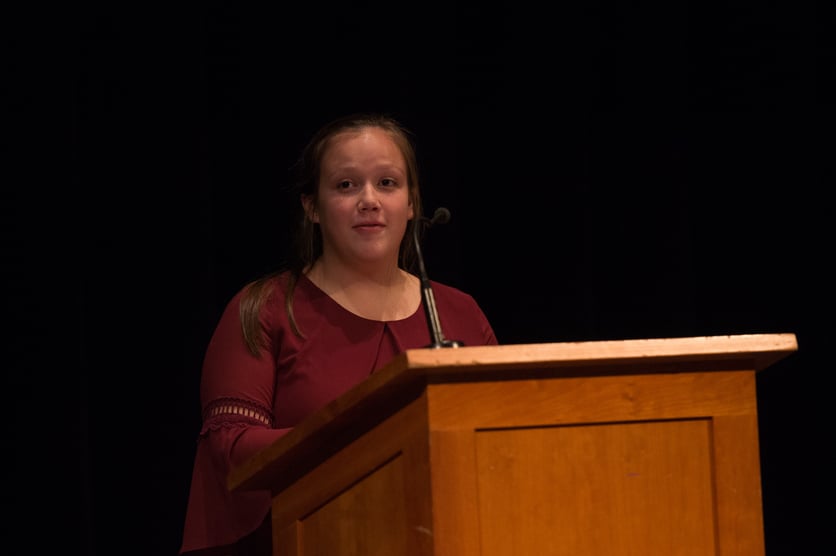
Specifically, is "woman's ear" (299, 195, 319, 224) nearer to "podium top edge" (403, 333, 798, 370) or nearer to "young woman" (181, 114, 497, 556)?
"young woman" (181, 114, 497, 556)

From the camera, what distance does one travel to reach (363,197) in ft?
7.08

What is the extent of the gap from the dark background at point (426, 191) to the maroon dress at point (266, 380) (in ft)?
2.07

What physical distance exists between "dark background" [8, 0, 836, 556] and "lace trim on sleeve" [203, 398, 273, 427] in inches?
29.3

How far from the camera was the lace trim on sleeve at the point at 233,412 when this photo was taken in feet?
6.30

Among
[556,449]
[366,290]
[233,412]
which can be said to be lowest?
[556,449]

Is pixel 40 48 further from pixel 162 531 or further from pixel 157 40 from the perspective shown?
pixel 162 531

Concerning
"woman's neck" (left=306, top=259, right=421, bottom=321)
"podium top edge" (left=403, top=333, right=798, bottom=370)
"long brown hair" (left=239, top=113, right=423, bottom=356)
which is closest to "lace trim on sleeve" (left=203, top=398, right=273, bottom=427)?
"long brown hair" (left=239, top=113, right=423, bottom=356)

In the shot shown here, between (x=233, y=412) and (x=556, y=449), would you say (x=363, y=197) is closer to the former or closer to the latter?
(x=233, y=412)

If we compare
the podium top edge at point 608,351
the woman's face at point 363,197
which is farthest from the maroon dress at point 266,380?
the podium top edge at point 608,351

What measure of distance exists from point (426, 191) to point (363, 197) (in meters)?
0.83

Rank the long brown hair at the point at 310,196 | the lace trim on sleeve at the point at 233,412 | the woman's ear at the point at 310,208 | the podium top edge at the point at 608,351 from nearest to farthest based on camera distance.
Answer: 1. the podium top edge at the point at 608,351
2. the lace trim on sleeve at the point at 233,412
3. the long brown hair at the point at 310,196
4. the woman's ear at the point at 310,208

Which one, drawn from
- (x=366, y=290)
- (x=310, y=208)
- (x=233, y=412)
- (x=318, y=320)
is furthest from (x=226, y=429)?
(x=310, y=208)

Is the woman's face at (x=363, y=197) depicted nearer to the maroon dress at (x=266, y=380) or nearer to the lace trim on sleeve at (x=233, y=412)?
the maroon dress at (x=266, y=380)

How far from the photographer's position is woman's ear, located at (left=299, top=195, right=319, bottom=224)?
7.52ft
